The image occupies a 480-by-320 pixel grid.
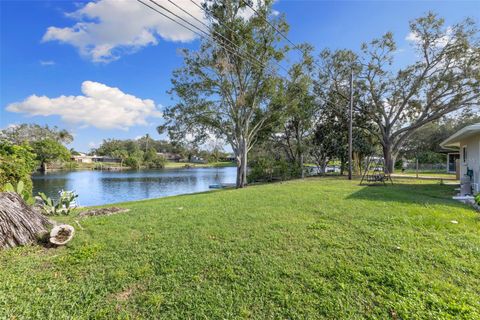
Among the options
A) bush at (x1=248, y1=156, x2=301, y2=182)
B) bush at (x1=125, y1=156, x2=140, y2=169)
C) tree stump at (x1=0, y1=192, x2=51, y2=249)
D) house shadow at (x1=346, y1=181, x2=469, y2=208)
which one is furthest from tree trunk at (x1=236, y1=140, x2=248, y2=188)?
bush at (x1=125, y1=156, x2=140, y2=169)

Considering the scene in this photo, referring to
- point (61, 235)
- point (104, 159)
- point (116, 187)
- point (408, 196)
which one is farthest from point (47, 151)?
point (408, 196)

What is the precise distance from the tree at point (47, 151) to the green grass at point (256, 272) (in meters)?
47.0

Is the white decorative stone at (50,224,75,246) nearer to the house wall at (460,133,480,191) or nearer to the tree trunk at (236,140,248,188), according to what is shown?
the house wall at (460,133,480,191)

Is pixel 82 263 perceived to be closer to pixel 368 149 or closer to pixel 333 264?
pixel 333 264

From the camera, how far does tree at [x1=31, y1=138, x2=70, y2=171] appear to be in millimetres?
40000

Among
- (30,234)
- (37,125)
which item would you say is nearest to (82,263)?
(30,234)

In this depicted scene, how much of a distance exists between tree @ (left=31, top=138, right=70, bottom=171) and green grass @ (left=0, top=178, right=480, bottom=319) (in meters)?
47.0

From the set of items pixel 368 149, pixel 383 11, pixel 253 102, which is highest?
pixel 383 11

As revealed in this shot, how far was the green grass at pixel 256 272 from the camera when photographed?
2.24 metres

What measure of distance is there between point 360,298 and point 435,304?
0.67 metres

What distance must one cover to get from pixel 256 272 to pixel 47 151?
50209 mm

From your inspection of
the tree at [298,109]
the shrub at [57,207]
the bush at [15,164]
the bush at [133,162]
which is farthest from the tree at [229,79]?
the bush at [133,162]

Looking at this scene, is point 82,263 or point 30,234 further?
point 30,234

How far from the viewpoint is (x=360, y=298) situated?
2.36 metres
